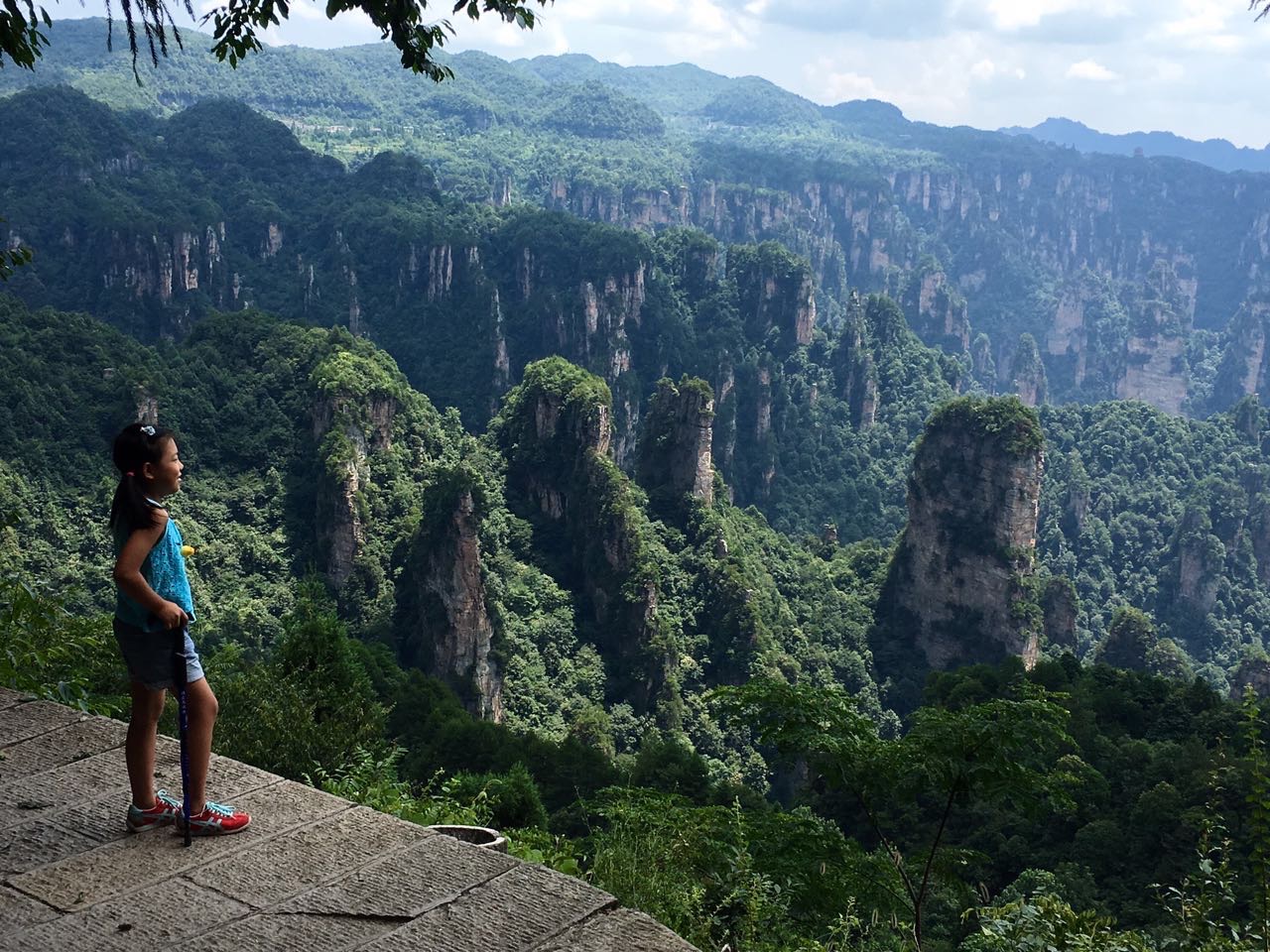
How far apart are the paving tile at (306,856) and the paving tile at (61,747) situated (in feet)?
4.35

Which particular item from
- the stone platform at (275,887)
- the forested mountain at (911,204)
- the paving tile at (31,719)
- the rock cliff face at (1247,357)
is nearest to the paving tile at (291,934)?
the stone platform at (275,887)

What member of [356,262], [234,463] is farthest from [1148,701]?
[356,262]

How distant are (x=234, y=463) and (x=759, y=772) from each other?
22.0m

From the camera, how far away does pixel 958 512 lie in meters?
47.3

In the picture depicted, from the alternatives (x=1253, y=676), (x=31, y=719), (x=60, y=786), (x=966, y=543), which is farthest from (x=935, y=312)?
(x=60, y=786)

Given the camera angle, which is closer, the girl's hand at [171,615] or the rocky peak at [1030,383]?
the girl's hand at [171,615]

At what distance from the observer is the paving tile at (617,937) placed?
Answer: 366 centimetres

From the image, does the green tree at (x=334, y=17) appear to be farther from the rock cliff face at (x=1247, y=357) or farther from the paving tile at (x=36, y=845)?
the rock cliff face at (x=1247, y=357)

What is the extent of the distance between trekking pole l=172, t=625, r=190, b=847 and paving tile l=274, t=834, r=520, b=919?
0.67 meters

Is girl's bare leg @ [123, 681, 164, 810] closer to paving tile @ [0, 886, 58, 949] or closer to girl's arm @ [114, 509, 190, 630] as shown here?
girl's arm @ [114, 509, 190, 630]

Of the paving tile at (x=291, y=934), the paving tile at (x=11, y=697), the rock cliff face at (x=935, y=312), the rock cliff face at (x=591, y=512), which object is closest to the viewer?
the paving tile at (x=291, y=934)

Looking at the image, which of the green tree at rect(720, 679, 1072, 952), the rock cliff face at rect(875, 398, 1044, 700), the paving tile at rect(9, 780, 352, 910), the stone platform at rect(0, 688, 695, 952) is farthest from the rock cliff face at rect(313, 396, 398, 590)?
the paving tile at rect(9, 780, 352, 910)

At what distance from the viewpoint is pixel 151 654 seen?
4.47 m

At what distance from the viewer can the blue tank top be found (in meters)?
4.44
